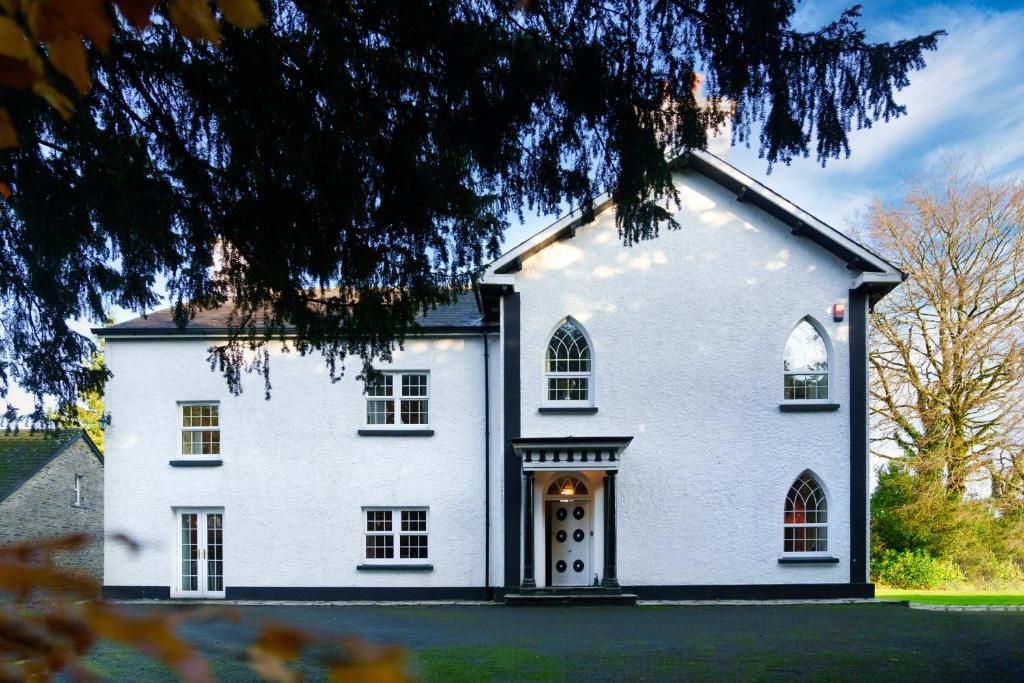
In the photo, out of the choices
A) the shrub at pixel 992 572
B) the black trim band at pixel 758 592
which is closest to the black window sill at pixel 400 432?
the black trim band at pixel 758 592

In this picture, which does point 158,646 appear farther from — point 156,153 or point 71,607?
point 156,153

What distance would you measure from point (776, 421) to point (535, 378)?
5210 mm

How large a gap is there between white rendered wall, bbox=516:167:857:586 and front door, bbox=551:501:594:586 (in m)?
0.62

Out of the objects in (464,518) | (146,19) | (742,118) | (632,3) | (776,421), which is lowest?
(464,518)

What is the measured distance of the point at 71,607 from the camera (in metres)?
0.89

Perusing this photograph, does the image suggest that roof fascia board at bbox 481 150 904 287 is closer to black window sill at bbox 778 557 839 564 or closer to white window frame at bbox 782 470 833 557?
white window frame at bbox 782 470 833 557

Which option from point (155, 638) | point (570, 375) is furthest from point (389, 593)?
point (155, 638)

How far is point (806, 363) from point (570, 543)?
6.48 m

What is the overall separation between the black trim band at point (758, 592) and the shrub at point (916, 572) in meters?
6.86

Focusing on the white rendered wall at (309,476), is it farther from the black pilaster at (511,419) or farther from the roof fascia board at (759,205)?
the roof fascia board at (759,205)

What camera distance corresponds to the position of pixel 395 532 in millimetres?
18047

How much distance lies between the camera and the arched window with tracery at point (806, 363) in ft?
59.0

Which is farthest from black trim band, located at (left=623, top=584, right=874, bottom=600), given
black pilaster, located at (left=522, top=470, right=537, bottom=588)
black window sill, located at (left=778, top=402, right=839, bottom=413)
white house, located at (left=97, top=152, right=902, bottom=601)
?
black window sill, located at (left=778, top=402, right=839, bottom=413)

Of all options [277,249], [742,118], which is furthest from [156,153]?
[742,118]
